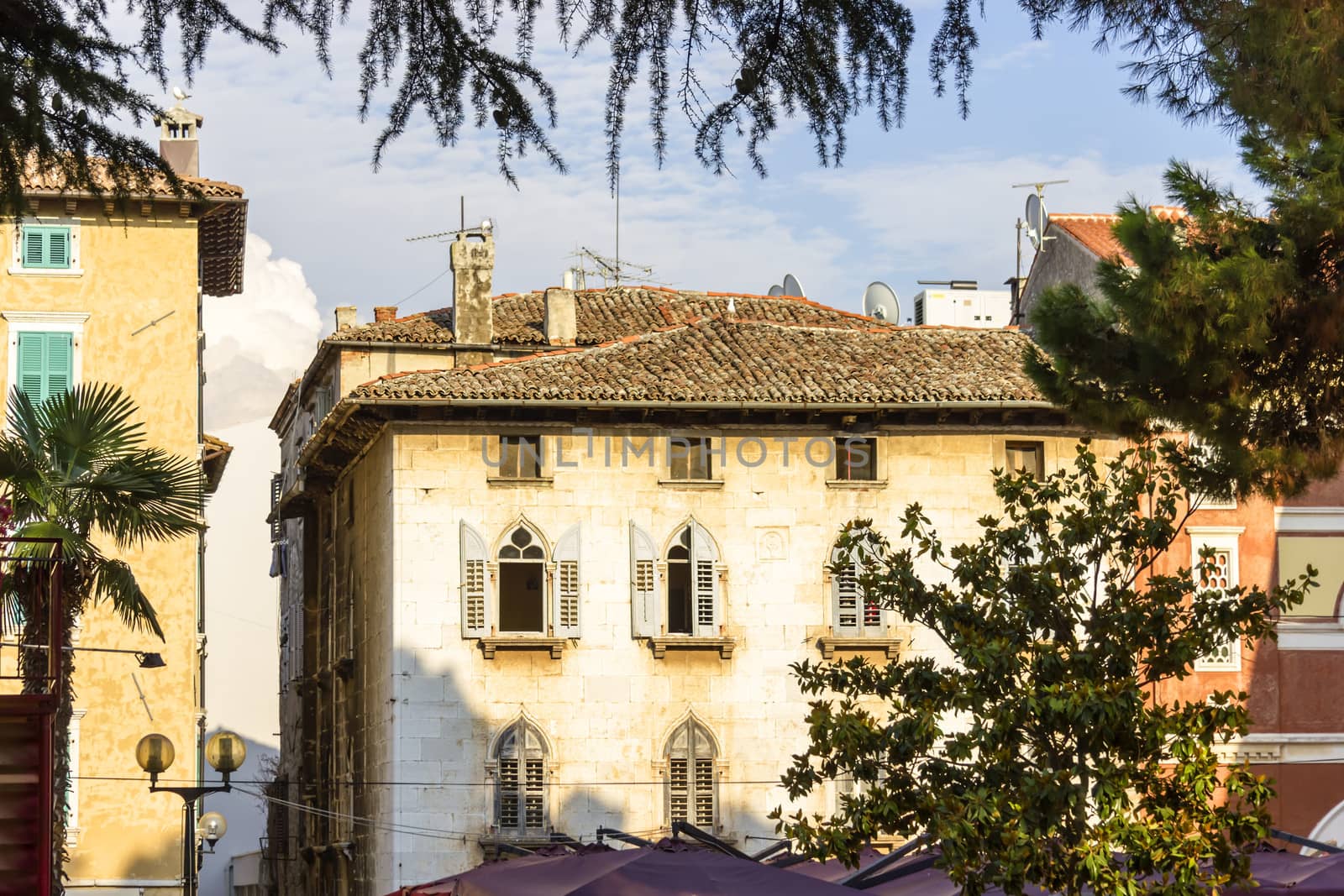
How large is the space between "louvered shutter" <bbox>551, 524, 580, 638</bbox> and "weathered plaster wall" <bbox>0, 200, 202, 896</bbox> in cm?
656

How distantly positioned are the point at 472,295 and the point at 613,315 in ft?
9.81

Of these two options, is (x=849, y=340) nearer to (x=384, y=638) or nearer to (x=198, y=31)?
(x=384, y=638)

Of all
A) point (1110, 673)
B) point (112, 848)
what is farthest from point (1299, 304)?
point (112, 848)

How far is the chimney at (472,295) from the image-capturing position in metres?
33.9

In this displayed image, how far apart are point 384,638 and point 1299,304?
19.8m

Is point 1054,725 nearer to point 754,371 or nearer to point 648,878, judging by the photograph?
point 648,878

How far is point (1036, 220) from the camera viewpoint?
4006cm

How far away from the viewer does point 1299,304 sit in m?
11.9

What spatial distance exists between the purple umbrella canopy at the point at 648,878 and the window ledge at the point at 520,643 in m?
10.2

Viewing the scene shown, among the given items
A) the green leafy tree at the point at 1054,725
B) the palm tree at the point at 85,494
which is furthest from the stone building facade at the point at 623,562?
the green leafy tree at the point at 1054,725

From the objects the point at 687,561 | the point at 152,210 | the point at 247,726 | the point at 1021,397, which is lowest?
the point at 247,726

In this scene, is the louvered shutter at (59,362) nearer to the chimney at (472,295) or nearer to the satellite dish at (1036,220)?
the chimney at (472,295)

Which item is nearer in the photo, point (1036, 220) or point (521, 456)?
point (521, 456)

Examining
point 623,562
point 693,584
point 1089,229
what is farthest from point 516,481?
point 1089,229
